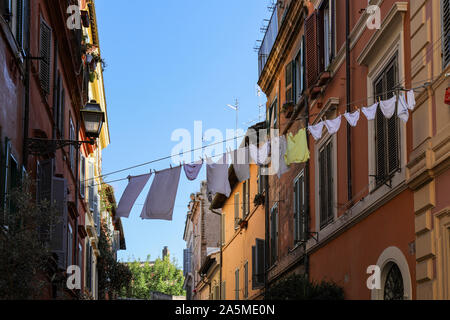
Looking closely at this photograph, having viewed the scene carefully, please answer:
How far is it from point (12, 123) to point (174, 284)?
6225 centimetres

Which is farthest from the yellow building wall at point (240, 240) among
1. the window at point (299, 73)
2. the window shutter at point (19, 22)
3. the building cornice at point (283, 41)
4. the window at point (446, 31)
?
the window at point (446, 31)

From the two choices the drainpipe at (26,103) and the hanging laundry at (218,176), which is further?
the hanging laundry at (218,176)

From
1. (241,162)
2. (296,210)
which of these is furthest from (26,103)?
(296,210)

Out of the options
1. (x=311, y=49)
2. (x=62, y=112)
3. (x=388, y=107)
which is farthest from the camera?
(x=62, y=112)

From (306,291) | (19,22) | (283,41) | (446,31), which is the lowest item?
(306,291)

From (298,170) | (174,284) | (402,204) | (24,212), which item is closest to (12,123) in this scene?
(24,212)

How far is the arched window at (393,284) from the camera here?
12.7 metres

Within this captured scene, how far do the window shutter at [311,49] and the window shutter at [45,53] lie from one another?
18.9 ft

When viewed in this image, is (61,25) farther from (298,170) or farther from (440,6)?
(440,6)

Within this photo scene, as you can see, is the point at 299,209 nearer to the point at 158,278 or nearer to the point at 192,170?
the point at 192,170

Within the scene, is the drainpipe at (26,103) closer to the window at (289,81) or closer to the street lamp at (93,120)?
the street lamp at (93,120)

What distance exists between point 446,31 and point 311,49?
795 cm

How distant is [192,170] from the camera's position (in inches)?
581

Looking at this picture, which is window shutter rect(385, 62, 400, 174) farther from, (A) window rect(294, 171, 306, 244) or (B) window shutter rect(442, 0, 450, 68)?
(A) window rect(294, 171, 306, 244)
